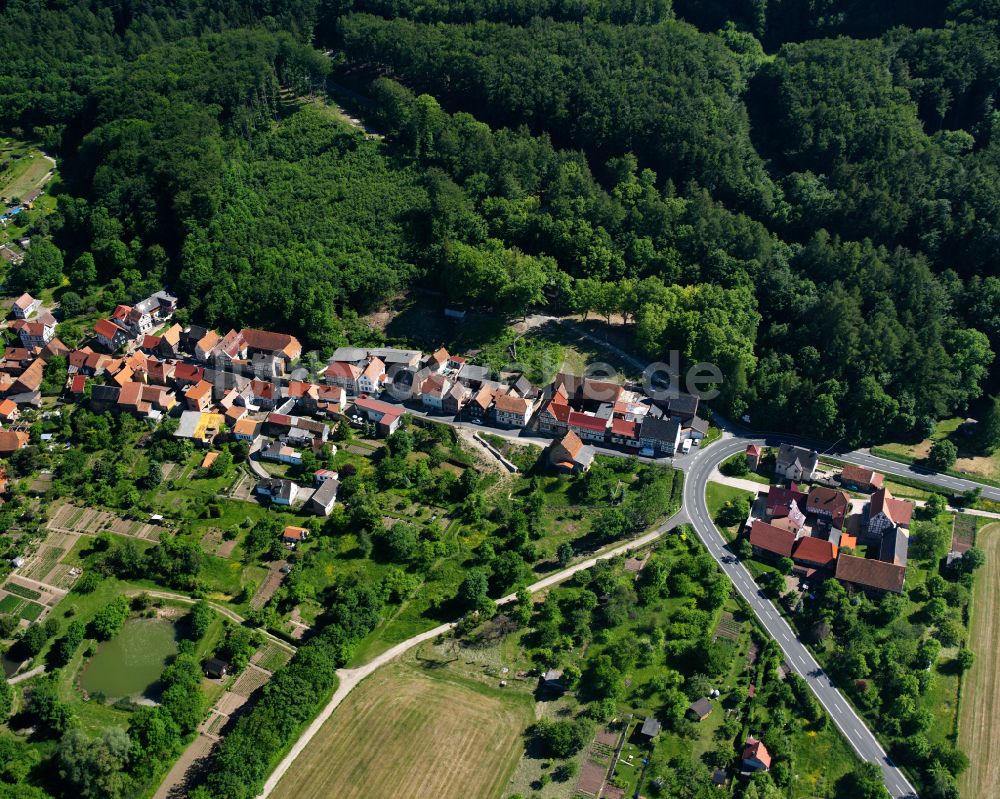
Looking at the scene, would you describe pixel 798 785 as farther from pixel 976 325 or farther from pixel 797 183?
pixel 797 183

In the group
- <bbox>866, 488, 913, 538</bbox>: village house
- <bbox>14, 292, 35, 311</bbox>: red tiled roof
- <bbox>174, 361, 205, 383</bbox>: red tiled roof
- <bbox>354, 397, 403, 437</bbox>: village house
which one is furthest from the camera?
<bbox>14, 292, 35, 311</bbox>: red tiled roof

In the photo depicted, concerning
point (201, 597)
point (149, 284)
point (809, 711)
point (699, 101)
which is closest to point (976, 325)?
point (699, 101)

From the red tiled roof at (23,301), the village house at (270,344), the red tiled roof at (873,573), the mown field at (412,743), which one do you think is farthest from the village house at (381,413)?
the red tiled roof at (873,573)

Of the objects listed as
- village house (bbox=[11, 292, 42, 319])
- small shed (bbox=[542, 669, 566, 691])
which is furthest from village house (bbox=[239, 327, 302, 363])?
small shed (bbox=[542, 669, 566, 691])

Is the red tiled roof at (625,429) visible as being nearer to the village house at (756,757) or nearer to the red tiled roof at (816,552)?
the red tiled roof at (816,552)

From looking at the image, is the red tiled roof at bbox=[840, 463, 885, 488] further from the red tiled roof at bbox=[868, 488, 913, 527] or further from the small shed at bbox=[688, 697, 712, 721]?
the small shed at bbox=[688, 697, 712, 721]

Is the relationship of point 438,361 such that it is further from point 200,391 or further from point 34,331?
point 34,331
